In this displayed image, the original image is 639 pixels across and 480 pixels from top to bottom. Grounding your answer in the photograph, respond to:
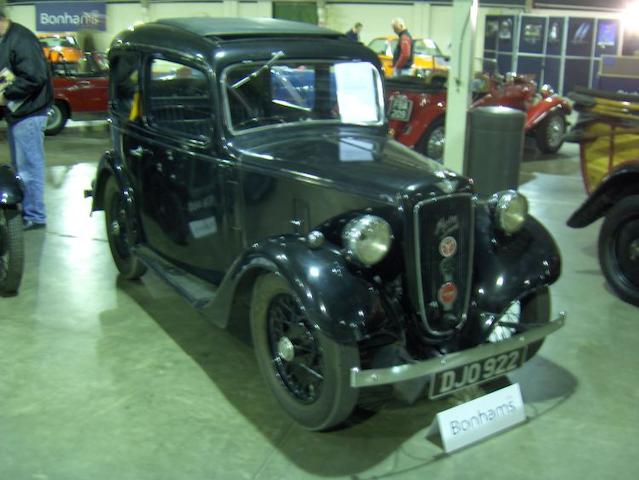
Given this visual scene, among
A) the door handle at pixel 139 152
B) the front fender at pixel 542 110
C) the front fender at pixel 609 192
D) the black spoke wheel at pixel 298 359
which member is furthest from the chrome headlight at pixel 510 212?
the front fender at pixel 542 110

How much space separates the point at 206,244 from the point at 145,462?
134cm

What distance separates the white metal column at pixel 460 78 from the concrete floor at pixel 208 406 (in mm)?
1935

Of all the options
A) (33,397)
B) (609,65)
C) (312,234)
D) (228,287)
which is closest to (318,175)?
(312,234)

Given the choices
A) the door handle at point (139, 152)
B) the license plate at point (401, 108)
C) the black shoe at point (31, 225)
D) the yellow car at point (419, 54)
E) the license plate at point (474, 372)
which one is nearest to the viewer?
the license plate at point (474, 372)

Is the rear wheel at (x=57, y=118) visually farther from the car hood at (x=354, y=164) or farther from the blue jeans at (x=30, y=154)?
the car hood at (x=354, y=164)

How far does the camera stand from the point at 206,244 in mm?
3795

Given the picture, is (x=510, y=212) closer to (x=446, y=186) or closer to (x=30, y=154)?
(x=446, y=186)

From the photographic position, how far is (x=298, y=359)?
2.95 meters

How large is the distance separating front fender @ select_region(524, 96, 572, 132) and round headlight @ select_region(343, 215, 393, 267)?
701 cm

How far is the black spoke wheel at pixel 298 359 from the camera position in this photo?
2.69 metres

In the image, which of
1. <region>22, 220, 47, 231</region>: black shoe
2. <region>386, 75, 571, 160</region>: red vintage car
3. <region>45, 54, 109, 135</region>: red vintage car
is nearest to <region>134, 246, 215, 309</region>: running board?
<region>22, 220, 47, 231</region>: black shoe

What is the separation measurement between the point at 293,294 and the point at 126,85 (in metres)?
2.30

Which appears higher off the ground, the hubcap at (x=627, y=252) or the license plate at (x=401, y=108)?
the license plate at (x=401, y=108)

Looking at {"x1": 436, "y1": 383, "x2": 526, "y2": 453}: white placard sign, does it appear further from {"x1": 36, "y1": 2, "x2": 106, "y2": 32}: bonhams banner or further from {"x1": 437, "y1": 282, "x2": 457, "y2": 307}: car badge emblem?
{"x1": 36, "y1": 2, "x2": 106, "y2": 32}: bonhams banner
